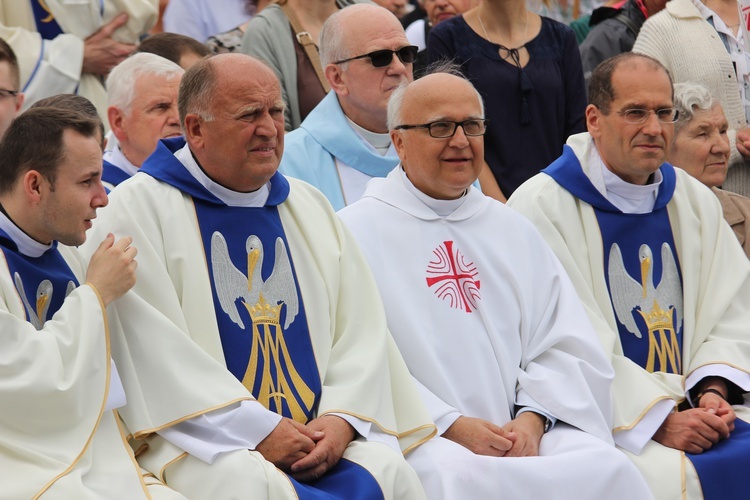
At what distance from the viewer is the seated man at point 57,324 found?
4473 mm

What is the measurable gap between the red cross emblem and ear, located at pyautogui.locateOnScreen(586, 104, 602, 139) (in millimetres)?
1066

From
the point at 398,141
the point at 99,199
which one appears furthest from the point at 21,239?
the point at 398,141

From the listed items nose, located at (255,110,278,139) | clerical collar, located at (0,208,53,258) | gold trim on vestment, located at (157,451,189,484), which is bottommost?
gold trim on vestment, located at (157,451,189,484)

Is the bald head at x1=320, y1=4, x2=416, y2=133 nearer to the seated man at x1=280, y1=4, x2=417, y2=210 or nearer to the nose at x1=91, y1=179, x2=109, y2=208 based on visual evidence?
the seated man at x1=280, y1=4, x2=417, y2=210

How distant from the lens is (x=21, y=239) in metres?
4.71

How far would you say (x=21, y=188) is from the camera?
468 centimetres

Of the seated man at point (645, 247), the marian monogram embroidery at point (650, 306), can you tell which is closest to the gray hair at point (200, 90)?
the seated man at point (645, 247)

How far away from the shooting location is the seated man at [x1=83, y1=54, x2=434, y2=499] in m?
4.86

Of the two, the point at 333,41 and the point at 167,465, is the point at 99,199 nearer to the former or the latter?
the point at 167,465

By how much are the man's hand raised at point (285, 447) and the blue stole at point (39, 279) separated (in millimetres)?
928

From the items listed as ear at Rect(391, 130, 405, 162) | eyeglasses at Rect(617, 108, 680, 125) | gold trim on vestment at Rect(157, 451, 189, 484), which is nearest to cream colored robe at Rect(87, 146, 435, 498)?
gold trim on vestment at Rect(157, 451, 189, 484)

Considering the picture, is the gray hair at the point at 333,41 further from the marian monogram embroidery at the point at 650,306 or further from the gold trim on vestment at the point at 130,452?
the gold trim on vestment at the point at 130,452

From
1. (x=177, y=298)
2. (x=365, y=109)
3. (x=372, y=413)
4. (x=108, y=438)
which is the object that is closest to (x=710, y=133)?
(x=365, y=109)

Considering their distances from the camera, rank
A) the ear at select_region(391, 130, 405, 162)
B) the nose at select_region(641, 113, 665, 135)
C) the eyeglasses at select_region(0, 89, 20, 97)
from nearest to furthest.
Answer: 1. the ear at select_region(391, 130, 405, 162)
2. the eyeglasses at select_region(0, 89, 20, 97)
3. the nose at select_region(641, 113, 665, 135)
